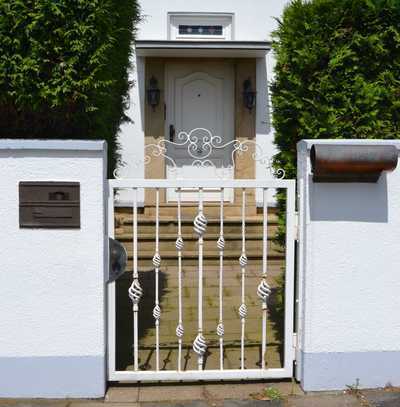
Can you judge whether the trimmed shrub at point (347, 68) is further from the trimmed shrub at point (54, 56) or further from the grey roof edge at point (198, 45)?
the grey roof edge at point (198, 45)

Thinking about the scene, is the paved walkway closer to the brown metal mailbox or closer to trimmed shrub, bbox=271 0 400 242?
the brown metal mailbox

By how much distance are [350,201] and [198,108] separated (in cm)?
573

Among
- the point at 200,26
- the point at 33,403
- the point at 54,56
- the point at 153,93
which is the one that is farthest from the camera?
the point at 200,26

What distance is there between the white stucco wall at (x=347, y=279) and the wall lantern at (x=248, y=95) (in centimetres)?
520

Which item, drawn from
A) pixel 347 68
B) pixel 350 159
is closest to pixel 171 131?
pixel 347 68

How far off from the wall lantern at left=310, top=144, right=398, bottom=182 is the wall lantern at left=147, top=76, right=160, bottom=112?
5.48 metres

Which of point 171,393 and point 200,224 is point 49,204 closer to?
point 200,224

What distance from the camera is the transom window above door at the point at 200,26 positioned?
29.5ft

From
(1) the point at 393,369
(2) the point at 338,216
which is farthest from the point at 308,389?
(2) the point at 338,216

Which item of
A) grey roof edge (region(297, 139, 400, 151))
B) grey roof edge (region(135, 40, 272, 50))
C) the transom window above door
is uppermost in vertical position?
the transom window above door

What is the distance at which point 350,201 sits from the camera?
3.79m

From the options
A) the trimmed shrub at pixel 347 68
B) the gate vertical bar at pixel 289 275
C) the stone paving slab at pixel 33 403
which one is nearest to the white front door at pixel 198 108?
the trimmed shrub at pixel 347 68

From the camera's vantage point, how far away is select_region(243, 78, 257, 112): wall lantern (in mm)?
8922

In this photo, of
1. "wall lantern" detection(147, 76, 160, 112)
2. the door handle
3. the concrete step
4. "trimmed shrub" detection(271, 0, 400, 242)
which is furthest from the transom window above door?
"trimmed shrub" detection(271, 0, 400, 242)
